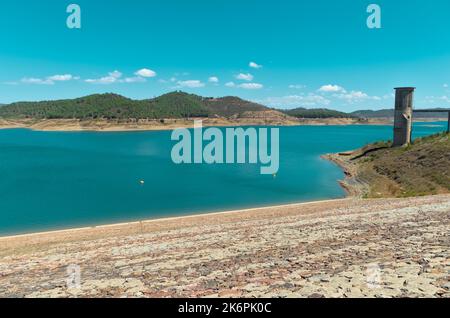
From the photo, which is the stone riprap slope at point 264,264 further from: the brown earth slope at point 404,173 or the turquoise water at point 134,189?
the brown earth slope at point 404,173

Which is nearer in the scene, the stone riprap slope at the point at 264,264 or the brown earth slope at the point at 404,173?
the stone riprap slope at the point at 264,264

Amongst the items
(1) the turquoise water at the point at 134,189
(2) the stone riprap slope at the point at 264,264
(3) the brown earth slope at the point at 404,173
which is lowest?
(1) the turquoise water at the point at 134,189

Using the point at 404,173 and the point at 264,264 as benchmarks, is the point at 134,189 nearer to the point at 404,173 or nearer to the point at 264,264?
the point at 404,173

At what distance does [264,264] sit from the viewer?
9.76 meters

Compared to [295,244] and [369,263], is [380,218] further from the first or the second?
[369,263]

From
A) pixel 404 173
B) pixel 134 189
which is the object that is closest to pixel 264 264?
pixel 134 189

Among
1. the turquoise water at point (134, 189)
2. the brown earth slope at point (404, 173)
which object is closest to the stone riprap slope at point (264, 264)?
the turquoise water at point (134, 189)

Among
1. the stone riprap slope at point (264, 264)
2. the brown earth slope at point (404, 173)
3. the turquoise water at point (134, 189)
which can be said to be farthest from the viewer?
the brown earth slope at point (404, 173)

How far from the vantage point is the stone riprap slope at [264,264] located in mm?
7449

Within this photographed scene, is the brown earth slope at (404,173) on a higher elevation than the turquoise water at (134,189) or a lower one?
higher

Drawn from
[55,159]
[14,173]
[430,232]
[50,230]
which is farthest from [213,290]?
[55,159]

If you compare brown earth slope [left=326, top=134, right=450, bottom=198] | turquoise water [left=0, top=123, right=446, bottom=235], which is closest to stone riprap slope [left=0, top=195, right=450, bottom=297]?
turquoise water [left=0, top=123, right=446, bottom=235]

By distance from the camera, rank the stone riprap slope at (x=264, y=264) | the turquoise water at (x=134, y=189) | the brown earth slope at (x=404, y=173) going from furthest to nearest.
Result: 1. the brown earth slope at (x=404, y=173)
2. the turquoise water at (x=134, y=189)
3. the stone riprap slope at (x=264, y=264)

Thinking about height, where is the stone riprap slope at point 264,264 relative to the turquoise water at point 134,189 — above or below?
above
